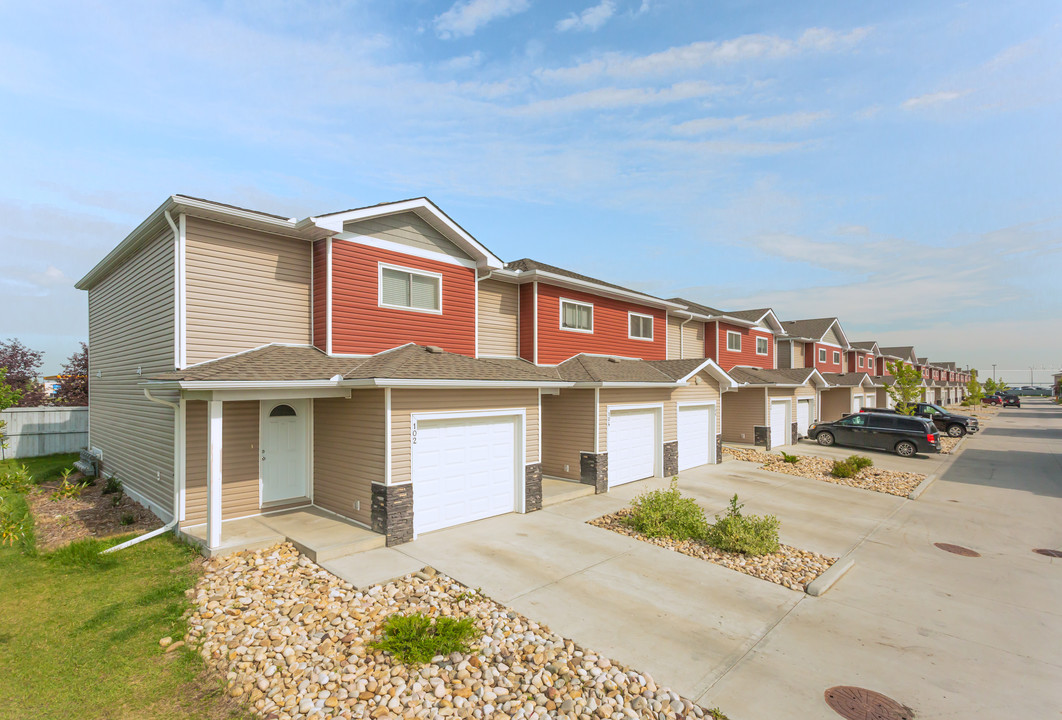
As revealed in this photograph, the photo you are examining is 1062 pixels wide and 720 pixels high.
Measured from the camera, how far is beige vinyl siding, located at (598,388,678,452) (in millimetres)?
13797

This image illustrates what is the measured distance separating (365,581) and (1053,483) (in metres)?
21.3

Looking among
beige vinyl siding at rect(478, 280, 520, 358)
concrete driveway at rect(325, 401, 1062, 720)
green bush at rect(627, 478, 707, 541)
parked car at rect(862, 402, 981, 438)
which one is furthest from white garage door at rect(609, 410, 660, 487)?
parked car at rect(862, 402, 981, 438)

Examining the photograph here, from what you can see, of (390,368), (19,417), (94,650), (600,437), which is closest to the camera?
(94,650)

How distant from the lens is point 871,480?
16.0 metres

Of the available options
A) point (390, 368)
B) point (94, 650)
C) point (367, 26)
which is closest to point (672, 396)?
point (390, 368)

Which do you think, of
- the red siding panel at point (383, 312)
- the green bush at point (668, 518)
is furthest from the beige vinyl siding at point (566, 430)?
the green bush at point (668, 518)

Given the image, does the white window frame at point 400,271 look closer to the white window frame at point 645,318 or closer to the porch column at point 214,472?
the porch column at point 214,472

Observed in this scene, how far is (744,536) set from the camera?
9000 millimetres

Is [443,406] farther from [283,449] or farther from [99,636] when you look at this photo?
[99,636]

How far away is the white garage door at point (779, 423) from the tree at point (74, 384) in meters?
33.0

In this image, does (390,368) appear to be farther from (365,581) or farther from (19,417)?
(19,417)

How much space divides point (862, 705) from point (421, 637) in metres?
4.53

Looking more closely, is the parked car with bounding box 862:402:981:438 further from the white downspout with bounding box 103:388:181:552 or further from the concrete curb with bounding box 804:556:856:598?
the white downspout with bounding box 103:388:181:552

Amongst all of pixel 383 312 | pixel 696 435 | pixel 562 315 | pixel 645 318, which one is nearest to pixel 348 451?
pixel 383 312
